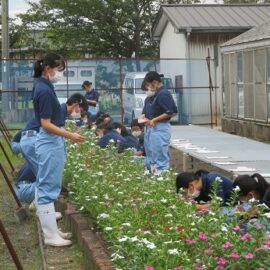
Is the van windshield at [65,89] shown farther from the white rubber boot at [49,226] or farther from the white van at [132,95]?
the white rubber boot at [49,226]

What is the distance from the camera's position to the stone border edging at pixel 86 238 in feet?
16.6

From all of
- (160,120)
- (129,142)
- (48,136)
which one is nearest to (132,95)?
(129,142)

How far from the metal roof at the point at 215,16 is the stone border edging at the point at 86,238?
16265 millimetres

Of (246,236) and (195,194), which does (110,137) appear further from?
(246,236)

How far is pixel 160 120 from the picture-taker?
8.65m

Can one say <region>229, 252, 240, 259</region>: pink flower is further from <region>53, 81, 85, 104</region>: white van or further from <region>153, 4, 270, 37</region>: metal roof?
<region>153, 4, 270, 37</region>: metal roof

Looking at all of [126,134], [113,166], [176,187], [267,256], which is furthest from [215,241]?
[126,134]

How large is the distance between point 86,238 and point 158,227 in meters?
1.55

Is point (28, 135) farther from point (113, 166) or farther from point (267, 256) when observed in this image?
point (267, 256)

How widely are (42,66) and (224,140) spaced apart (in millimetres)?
7232

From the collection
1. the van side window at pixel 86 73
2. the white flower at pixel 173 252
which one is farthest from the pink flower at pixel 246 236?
the van side window at pixel 86 73

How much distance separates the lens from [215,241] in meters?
3.78

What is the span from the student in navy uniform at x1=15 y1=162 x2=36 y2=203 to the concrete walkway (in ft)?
7.44

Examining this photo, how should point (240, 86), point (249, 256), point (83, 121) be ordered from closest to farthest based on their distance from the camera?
point (249, 256) → point (83, 121) → point (240, 86)
